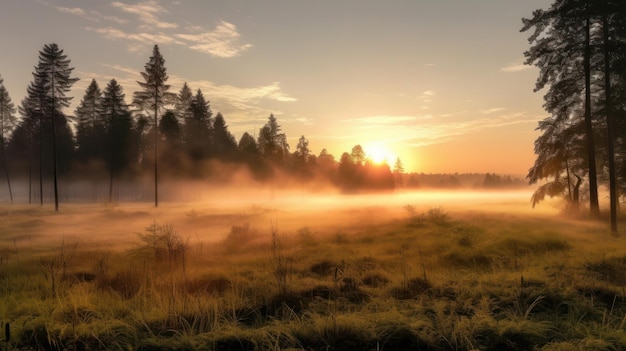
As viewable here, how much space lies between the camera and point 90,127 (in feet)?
193

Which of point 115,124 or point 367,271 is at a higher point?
point 115,124

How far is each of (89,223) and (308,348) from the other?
25073 millimetres

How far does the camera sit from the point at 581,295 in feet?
24.4

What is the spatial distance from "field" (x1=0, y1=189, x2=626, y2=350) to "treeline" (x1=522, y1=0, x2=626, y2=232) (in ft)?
27.5

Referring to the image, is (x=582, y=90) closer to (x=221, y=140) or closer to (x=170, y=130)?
(x=170, y=130)

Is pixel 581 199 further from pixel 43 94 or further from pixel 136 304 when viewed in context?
pixel 43 94

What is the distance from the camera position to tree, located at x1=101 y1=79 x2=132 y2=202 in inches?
2037

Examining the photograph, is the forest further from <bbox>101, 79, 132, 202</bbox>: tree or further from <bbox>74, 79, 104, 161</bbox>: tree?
<bbox>74, 79, 104, 161</bbox>: tree

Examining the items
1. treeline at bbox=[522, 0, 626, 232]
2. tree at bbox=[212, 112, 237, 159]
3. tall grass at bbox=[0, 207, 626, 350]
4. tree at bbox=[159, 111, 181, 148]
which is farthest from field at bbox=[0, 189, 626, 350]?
A: tree at bbox=[212, 112, 237, 159]

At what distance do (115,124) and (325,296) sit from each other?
175 feet

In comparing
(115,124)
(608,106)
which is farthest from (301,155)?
(608,106)

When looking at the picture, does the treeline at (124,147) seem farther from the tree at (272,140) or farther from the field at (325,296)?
the field at (325,296)

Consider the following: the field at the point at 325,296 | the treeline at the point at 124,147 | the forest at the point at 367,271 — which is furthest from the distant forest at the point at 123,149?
the field at the point at 325,296

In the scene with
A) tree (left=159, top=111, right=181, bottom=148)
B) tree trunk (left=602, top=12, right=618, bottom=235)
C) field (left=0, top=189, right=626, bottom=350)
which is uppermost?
tree (left=159, top=111, right=181, bottom=148)
